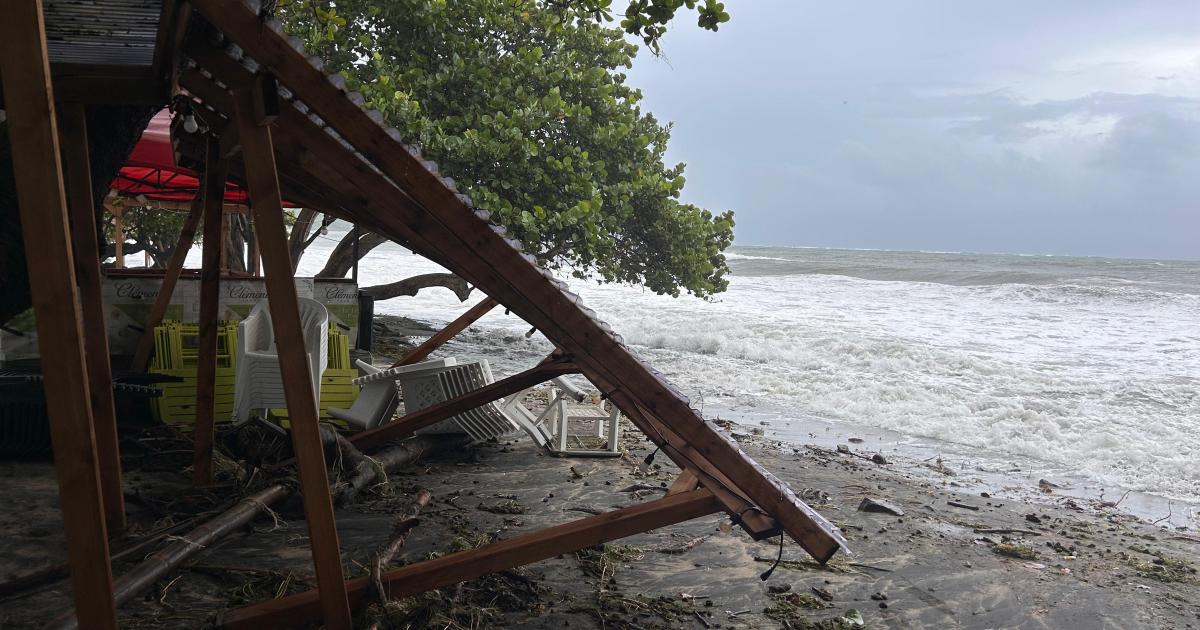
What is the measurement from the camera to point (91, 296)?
15.5 ft

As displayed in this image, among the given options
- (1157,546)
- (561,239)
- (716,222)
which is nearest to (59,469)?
(1157,546)

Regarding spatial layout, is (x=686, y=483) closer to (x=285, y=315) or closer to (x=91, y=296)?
(x=285, y=315)

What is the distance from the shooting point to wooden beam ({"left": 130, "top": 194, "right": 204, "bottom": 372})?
574cm

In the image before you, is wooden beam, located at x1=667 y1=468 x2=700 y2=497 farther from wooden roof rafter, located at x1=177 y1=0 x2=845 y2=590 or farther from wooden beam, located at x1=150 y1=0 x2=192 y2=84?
wooden beam, located at x1=150 y1=0 x2=192 y2=84

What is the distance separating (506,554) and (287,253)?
1.54m

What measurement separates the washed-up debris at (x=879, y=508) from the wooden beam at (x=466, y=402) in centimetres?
290

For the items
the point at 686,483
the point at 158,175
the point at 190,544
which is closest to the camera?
the point at 686,483

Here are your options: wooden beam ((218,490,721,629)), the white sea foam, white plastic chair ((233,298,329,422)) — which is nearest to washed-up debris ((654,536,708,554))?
wooden beam ((218,490,721,629))

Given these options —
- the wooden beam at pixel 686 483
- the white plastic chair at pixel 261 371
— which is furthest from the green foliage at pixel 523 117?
the wooden beam at pixel 686 483

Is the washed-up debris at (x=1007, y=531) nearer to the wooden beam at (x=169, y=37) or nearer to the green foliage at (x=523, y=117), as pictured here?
the green foliage at (x=523, y=117)

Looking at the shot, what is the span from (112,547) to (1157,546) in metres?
7.26

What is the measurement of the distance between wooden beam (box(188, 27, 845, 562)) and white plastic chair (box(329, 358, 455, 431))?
3315 mm

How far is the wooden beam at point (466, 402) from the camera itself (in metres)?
5.50

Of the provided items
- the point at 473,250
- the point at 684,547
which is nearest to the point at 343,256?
the point at 684,547
